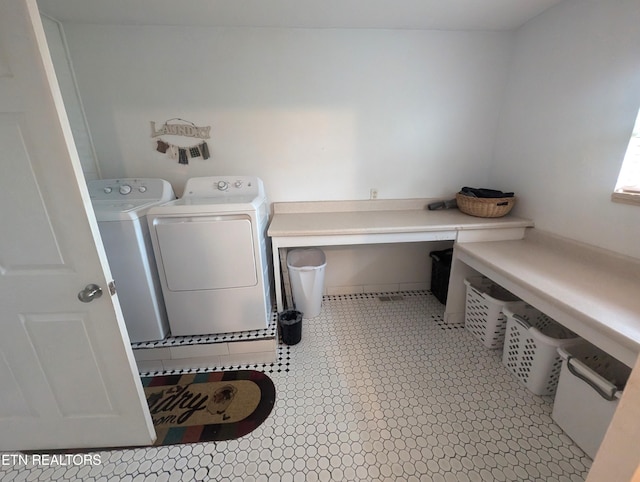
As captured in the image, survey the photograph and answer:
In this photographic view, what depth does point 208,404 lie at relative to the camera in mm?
1595

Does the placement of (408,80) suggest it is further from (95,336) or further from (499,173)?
(95,336)

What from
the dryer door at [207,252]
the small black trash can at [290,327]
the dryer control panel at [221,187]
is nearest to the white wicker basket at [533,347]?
the small black trash can at [290,327]

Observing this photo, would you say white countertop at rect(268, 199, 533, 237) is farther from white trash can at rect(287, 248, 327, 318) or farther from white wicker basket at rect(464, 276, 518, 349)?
white wicker basket at rect(464, 276, 518, 349)

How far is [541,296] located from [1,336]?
251 centimetres

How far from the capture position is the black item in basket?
8.20 feet

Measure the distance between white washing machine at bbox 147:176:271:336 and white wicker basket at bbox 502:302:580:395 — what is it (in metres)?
1.69

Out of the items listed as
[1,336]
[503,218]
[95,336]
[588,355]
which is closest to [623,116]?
[503,218]

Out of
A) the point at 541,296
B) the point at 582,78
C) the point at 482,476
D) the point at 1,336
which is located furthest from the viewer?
the point at 582,78

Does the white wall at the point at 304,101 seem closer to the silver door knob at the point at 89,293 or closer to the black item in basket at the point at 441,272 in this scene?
the black item in basket at the point at 441,272

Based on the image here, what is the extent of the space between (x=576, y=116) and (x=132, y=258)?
3.02 m

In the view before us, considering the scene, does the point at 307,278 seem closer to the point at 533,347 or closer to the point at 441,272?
the point at 441,272

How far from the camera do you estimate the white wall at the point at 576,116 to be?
151 cm

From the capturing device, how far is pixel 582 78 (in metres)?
1.70

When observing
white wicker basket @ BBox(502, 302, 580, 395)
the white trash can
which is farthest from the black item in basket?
the white trash can
